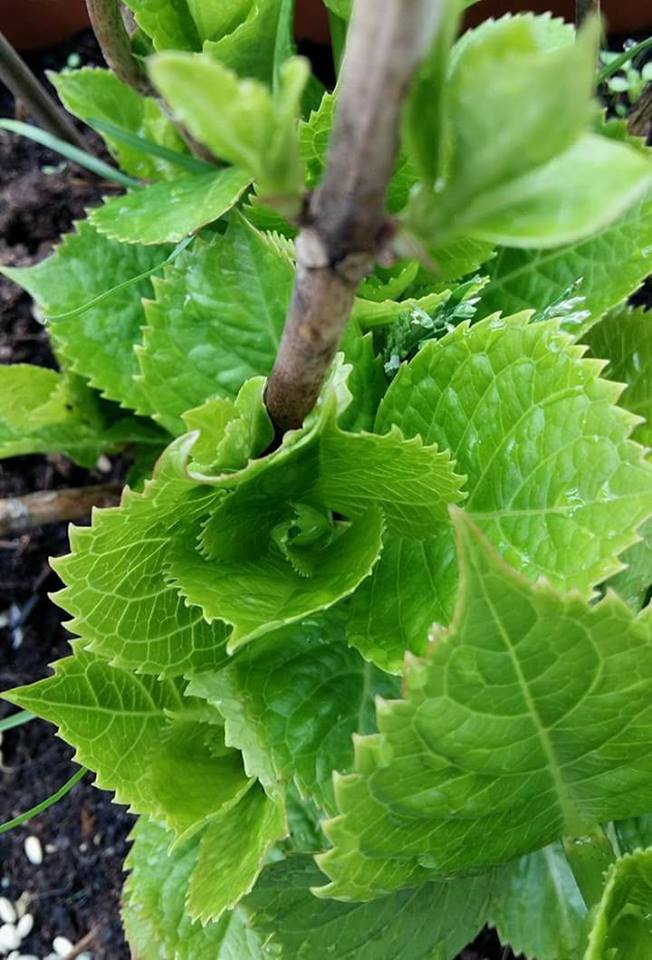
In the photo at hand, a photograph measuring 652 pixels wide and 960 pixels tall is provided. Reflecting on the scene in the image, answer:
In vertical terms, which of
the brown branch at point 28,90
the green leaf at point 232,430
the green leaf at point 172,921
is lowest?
the green leaf at point 172,921

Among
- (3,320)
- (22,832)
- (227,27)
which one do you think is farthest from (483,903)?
(3,320)

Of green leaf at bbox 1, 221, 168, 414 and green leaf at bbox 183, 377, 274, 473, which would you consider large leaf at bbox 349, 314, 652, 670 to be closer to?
green leaf at bbox 183, 377, 274, 473

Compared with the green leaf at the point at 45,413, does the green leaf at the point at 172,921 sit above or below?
below

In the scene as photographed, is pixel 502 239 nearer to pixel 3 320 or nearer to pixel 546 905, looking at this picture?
pixel 546 905

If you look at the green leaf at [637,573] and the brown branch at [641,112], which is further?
the brown branch at [641,112]

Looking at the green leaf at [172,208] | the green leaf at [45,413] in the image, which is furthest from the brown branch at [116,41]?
the green leaf at [45,413]

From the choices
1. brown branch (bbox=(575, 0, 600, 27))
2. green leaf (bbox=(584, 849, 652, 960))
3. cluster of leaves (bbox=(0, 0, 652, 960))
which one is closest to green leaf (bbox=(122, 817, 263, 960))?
cluster of leaves (bbox=(0, 0, 652, 960))

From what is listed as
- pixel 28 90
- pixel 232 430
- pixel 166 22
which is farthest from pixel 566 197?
pixel 28 90

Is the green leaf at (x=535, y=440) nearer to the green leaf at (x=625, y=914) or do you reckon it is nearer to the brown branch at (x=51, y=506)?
the green leaf at (x=625, y=914)
